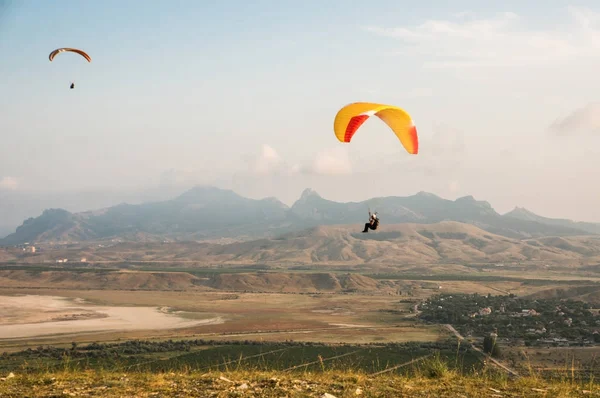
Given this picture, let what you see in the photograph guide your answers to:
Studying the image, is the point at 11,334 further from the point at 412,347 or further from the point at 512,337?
the point at 512,337

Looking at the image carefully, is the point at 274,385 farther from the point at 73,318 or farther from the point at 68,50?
the point at 73,318

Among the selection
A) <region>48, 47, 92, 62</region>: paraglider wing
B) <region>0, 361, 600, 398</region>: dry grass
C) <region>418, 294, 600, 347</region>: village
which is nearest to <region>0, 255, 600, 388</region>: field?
<region>0, 361, 600, 398</region>: dry grass

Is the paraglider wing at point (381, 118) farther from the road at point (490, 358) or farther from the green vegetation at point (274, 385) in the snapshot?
the road at point (490, 358)

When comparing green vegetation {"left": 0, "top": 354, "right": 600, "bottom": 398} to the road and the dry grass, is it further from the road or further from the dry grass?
the road

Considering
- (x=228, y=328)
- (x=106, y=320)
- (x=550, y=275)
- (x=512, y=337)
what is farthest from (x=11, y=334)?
(x=550, y=275)

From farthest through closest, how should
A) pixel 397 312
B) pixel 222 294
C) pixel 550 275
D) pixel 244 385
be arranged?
pixel 550 275 < pixel 222 294 < pixel 397 312 < pixel 244 385

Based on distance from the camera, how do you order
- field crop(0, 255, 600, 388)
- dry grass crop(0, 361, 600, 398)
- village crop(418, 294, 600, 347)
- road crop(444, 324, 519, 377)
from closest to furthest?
dry grass crop(0, 361, 600, 398)
road crop(444, 324, 519, 377)
field crop(0, 255, 600, 388)
village crop(418, 294, 600, 347)

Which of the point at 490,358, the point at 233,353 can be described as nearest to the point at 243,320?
the point at 233,353
